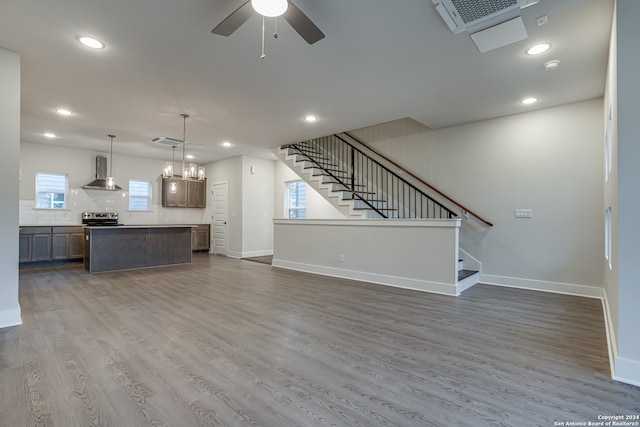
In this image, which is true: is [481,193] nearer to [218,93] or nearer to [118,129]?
[218,93]

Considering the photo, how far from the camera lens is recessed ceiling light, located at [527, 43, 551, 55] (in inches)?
122

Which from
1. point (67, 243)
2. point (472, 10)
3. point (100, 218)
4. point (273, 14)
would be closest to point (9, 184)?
point (273, 14)

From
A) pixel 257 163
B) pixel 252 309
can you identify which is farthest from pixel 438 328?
pixel 257 163

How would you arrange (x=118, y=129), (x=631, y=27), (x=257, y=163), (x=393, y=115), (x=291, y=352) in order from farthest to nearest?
(x=257, y=163) < (x=118, y=129) < (x=393, y=115) < (x=291, y=352) < (x=631, y=27)

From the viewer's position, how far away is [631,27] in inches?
87.0

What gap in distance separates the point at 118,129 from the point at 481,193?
6907 millimetres

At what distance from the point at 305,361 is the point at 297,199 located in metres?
6.68

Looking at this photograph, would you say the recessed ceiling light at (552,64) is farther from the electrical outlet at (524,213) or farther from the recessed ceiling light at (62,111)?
the recessed ceiling light at (62,111)

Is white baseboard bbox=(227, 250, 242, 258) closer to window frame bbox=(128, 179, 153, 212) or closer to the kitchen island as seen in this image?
the kitchen island

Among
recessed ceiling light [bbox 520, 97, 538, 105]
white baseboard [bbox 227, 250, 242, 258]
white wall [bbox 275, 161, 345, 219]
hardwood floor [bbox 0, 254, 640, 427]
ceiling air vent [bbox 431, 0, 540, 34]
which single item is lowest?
hardwood floor [bbox 0, 254, 640, 427]

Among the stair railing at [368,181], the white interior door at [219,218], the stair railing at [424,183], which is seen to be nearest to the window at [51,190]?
the white interior door at [219,218]

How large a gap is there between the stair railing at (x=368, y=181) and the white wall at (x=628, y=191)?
3.19 meters

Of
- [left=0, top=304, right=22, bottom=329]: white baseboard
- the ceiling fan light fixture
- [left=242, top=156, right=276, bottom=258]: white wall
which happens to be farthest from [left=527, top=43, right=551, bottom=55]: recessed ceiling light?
[left=242, top=156, right=276, bottom=258]: white wall

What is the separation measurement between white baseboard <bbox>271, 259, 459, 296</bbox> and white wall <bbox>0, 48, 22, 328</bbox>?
428cm
